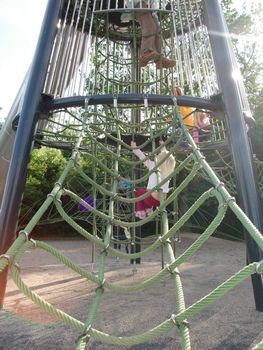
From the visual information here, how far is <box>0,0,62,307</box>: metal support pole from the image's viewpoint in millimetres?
2071

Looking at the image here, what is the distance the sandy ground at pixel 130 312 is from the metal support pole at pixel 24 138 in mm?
339

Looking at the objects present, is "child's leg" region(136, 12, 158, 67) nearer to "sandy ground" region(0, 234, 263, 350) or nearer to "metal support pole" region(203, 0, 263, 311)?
"metal support pole" region(203, 0, 263, 311)

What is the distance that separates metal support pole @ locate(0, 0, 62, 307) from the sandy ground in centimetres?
34

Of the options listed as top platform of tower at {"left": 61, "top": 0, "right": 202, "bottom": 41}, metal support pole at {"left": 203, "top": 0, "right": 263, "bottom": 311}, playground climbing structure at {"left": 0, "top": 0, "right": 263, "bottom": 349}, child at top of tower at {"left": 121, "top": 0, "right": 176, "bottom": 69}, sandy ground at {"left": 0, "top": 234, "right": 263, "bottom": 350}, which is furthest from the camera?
child at top of tower at {"left": 121, "top": 0, "right": 176, "bottom": 69}

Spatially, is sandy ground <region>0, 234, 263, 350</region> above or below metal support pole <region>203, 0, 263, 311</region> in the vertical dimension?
below

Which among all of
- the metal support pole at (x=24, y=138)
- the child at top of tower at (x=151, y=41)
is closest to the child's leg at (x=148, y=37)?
the child at top of tower at (x=151, y=41)

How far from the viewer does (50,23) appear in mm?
2436

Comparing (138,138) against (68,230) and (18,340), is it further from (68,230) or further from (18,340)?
(68,230)

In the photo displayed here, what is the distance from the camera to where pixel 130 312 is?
2.06 m

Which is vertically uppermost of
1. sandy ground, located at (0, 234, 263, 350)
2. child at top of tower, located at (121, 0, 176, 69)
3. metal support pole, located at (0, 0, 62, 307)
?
child at top of tower, located at (121, 0, 176, 69)

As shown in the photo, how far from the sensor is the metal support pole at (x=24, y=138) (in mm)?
2071

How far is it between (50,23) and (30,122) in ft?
2.44

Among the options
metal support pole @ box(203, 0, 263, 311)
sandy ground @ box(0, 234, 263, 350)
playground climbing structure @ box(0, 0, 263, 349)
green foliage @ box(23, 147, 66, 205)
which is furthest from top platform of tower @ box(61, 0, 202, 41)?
green foliage @ box(23, 147, 66, 205)

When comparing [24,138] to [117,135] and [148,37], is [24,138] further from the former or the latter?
[148,37]
